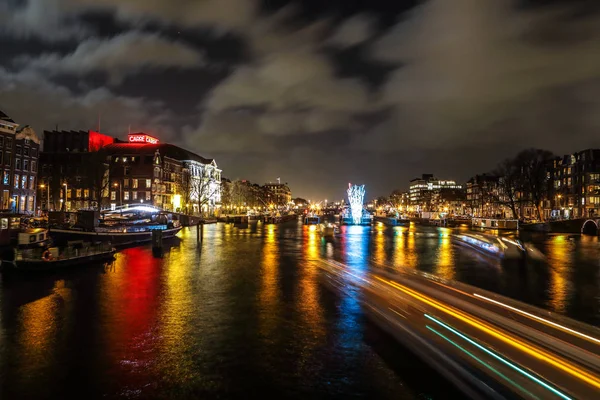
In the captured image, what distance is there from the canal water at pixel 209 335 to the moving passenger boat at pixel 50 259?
A: 1.48 meters

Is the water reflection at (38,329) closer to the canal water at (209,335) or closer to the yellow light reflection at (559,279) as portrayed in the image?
the canal water at (209,335)

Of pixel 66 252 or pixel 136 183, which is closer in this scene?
pixel 66 252

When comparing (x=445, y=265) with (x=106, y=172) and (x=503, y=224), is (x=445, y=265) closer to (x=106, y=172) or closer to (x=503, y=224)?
(x=503, y=224)

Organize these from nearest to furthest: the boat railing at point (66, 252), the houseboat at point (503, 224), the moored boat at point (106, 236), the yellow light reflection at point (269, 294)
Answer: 1. the yellow light reflection at point (269, 294)
2. the boat railing at point (66, 252)
3. the moored boat at point (106, 236)
4. the houseboat at point (503, 224)

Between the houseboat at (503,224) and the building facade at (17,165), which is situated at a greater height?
the building facade at (17,165)

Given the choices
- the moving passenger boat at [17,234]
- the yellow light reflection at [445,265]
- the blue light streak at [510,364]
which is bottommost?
the yellow light reflection at [445,265]

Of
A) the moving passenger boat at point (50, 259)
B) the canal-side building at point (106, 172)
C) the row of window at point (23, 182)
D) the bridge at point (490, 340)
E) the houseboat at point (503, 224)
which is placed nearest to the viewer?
the bridge at point (490, 340)

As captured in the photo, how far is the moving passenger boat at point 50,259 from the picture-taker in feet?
86.3

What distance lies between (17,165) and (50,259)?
5360 cm

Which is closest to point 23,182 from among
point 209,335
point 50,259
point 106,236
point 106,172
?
point 106,172

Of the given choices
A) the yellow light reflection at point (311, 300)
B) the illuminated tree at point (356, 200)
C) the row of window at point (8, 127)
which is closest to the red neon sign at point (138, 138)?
the row of window at point (8, 127)

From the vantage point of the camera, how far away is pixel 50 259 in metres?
26.9

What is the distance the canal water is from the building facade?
5027 centimetres

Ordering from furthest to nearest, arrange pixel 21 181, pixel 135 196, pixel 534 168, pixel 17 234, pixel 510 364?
pixel 135 196 < pixel 534 168 < pixel 21 181 < pixel 17 234 < pixel 510 364
